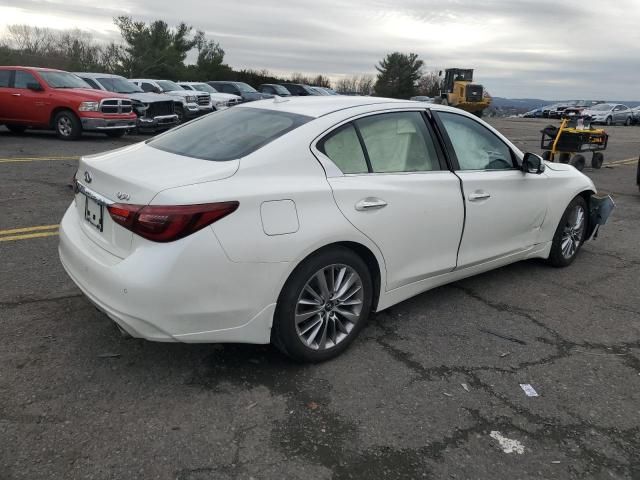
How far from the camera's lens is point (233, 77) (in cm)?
4662

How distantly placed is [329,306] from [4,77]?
45.7ft

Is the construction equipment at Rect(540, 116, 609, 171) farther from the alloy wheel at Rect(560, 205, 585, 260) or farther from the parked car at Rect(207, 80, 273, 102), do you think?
the parked car at Rect(207, 80, 273, 102)

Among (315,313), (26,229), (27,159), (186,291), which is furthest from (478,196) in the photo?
(27,159)

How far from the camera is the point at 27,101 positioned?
13.4 metres

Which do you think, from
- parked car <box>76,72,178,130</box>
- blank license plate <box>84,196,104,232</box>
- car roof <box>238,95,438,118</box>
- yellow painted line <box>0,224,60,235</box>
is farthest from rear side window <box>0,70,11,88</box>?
blank license plate <box>84,196,104,232</box>

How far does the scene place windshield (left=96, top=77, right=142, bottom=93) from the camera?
16.2 meters

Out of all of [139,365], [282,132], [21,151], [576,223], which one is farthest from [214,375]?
[21,151]

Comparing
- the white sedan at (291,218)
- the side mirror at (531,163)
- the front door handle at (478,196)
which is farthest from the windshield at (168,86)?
the front door handle at (478,196)

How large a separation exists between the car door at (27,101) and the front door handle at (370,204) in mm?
12401

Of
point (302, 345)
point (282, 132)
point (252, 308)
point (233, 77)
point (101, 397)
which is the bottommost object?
point (101, 397)

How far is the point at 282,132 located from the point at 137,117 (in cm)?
1304

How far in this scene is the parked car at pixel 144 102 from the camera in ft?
50.5

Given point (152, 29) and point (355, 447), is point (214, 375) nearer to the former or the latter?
point (355, 447)

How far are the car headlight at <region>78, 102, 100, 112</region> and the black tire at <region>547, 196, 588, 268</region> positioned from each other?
11.4m
